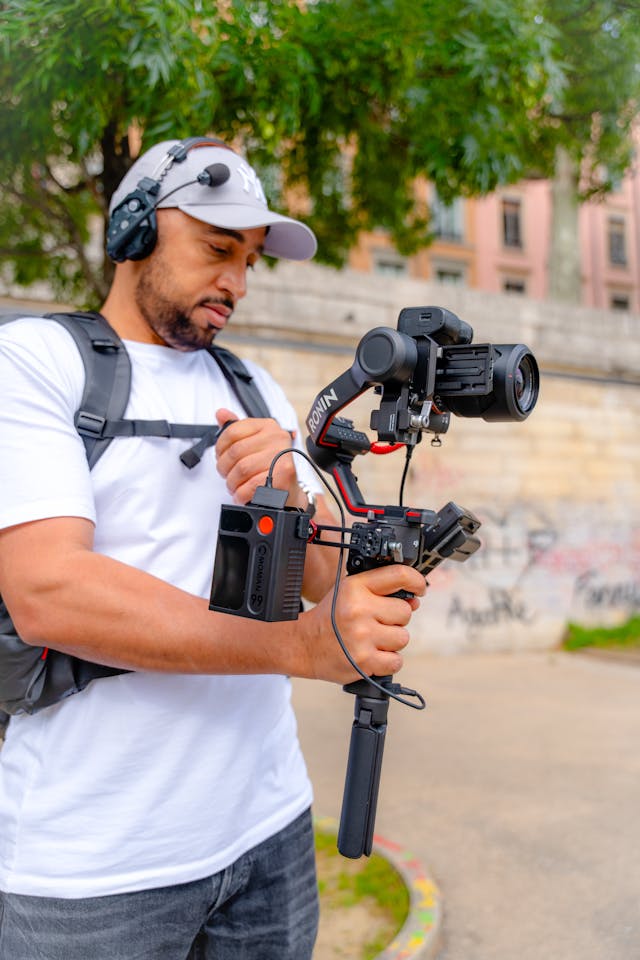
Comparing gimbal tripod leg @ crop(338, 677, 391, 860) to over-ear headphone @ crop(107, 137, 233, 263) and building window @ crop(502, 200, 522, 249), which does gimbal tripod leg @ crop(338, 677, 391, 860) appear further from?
building window @ crop(502, 200, 522, 249)

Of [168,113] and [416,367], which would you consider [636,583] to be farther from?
[416,367]

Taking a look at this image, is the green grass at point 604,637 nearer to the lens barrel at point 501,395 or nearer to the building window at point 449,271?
the lens barrel at point 501,395

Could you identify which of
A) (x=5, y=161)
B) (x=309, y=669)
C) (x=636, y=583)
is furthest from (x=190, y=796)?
(x=636, y=583)

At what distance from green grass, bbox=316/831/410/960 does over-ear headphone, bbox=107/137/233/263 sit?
2.65 m

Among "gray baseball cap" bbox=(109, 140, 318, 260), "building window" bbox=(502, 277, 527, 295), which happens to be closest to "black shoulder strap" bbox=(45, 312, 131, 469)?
"gray baseball cap" bbox=(109, 140, 318, 260)

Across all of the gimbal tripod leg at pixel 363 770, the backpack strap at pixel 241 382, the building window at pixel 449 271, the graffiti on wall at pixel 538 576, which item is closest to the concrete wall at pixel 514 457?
the graffiti on wall at pixel 538 576

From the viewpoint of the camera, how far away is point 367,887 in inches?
136

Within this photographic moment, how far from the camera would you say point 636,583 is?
10781 mm

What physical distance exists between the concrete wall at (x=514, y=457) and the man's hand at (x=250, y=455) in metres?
6.88

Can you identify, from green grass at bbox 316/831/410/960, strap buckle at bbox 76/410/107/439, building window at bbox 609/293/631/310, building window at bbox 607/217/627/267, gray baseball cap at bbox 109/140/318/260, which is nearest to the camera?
strap buckle at bbox 76/410/107/439

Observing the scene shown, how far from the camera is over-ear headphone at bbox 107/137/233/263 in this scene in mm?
1583

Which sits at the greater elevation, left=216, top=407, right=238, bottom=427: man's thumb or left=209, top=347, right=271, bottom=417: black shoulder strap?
left=209, top=347, right=271, bottom=417: black shoulder strap

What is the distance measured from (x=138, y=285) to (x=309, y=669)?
0.86 metres

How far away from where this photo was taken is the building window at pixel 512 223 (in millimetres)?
27438
